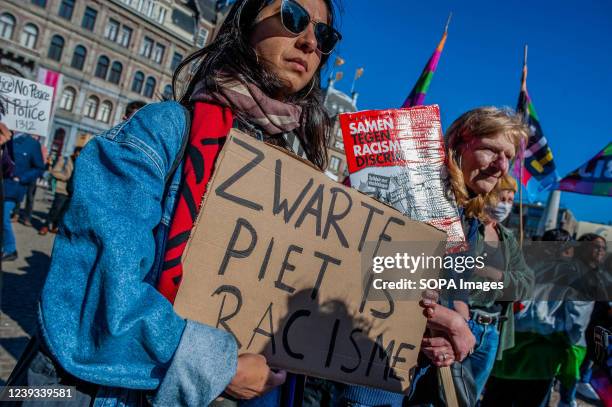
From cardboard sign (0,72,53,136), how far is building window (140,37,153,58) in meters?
27.6

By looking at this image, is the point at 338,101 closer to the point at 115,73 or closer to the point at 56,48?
the point at 115,73

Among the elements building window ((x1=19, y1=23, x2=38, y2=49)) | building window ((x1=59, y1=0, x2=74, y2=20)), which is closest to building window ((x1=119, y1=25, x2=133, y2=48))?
building window ((x1=59, y1=0, x2=74, y2=20))

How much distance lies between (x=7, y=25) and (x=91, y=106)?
21.3 feet

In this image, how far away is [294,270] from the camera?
3.84 ft

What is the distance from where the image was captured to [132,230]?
0.89 meters

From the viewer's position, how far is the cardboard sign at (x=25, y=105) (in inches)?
233

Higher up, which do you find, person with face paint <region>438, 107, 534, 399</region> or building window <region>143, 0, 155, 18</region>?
building window <region>143, 0, 155, 18</region>

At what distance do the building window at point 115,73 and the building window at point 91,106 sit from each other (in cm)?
187

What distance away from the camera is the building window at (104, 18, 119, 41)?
28.6 meters

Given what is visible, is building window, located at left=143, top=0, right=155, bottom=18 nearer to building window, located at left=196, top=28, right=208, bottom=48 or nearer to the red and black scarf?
building window, located at left=196, top=28, right=208, bottom=48

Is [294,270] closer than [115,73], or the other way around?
[294,270]

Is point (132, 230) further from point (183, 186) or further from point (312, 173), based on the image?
point (312, 173)

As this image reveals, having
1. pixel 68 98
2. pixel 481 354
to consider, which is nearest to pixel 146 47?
pixel 68 98

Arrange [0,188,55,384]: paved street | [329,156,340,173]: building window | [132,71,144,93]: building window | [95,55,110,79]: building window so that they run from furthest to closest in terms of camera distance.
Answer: [329,156,340,173]: building window, [132,71,144,93]: building window, [95,55,110,79]: building window, [0,188,55,384]: paved street
